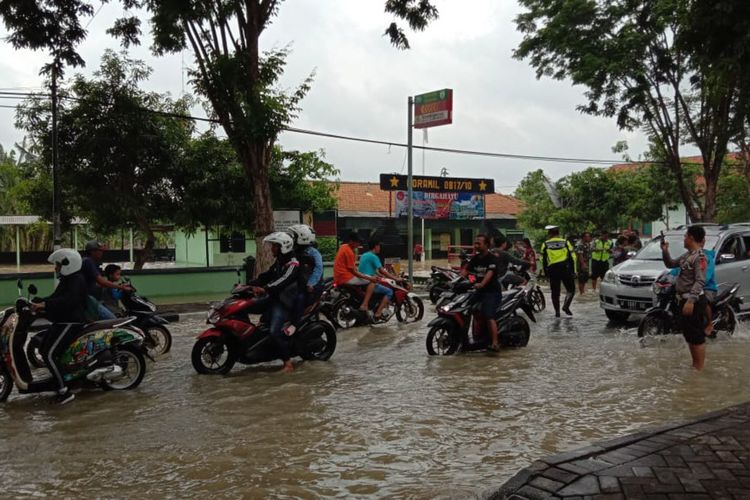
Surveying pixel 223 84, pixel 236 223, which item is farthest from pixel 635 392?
pixel 236 223

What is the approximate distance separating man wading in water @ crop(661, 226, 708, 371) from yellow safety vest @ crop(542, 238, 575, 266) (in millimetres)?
4730

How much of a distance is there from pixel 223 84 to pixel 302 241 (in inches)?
252

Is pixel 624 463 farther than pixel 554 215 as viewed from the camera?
No

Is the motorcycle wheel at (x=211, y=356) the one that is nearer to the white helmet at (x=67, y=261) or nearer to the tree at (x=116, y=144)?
the white helmet at (x=67, y=261)

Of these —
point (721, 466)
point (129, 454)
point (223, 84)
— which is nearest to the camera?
point (721, 466)

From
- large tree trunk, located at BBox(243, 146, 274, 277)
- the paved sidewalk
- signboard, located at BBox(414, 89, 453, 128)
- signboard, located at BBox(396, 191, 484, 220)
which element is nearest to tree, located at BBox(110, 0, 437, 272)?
large tree trunk, located at BBox(243, 146, 274, 277)

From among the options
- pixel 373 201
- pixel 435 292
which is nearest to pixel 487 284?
pixel 435 292

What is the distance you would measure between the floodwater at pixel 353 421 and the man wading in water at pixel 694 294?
424mm

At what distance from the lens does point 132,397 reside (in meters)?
7.07

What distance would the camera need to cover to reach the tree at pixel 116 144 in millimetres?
16938

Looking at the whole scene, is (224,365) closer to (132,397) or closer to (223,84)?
(132,397)

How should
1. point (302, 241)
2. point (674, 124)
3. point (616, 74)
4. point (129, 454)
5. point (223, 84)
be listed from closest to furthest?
point (129, 454) → point (302, 241) → point (223, 84) → point (616, 74) → point (674, 124)

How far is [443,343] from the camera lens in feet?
30.3

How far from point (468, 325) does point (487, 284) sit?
0.66 meters
